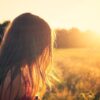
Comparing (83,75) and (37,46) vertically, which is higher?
(37,46)

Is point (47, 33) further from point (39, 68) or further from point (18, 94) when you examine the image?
point (18, 94)

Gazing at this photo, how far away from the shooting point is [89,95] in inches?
377

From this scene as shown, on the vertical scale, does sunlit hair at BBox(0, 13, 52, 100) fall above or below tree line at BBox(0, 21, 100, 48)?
above

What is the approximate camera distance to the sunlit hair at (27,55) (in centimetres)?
245

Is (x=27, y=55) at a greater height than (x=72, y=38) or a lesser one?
greater

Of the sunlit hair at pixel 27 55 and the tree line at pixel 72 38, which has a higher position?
the sunlit hair at pixel 27 55

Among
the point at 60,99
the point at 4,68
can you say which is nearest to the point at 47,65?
the point at 4,68

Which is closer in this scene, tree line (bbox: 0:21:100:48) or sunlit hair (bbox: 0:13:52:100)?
sunlit hair (bbox: 0:13:52:100)

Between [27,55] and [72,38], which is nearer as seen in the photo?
[27,55]

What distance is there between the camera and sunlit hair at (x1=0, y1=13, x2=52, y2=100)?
2.45m

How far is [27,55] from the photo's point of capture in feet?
8.32

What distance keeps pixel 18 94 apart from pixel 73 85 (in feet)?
32.4

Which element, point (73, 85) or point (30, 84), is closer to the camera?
point (30, 84)

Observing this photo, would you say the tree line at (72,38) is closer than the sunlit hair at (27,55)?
No
